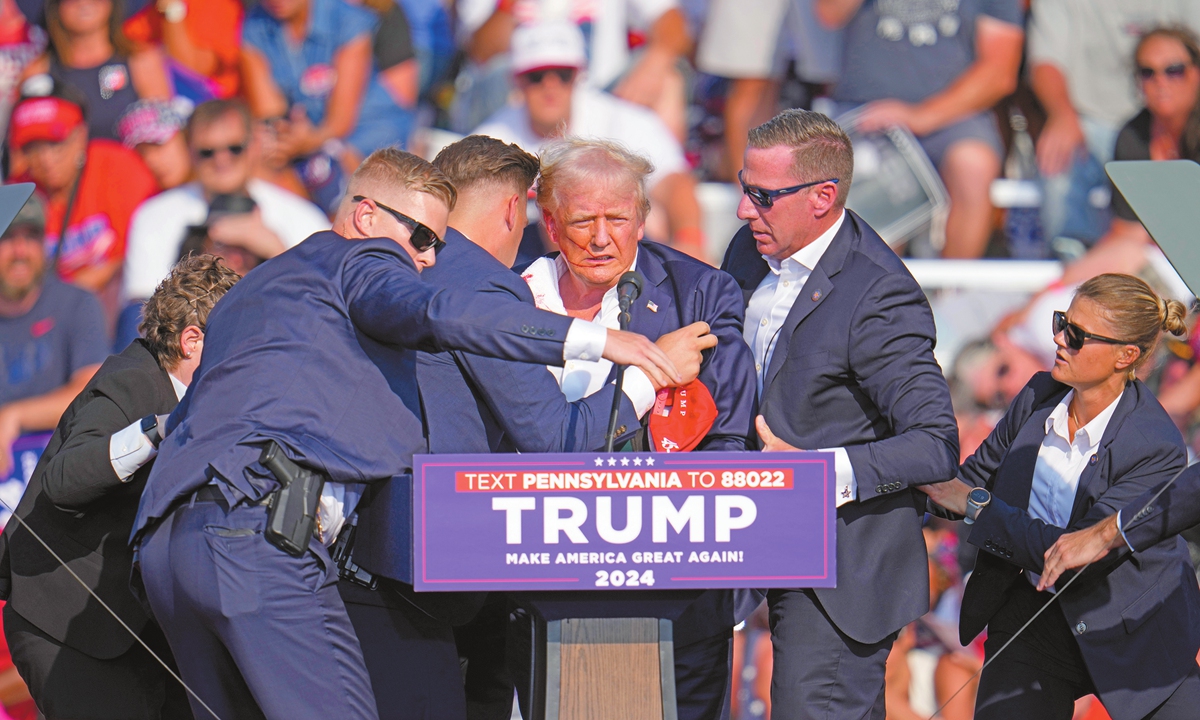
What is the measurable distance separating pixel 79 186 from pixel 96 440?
11.0ft

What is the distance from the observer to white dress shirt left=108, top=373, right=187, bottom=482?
3.05 m

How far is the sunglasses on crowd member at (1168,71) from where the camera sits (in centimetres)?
551

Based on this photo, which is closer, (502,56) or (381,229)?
(381,229)

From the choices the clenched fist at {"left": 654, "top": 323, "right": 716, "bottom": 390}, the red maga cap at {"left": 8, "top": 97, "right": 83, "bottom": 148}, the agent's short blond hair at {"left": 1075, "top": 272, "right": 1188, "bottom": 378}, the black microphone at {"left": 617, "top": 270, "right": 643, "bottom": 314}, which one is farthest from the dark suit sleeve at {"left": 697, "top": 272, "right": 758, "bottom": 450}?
the red maga cap at {"left": 8, "top": 97, "right": 83, "bottom": 148}

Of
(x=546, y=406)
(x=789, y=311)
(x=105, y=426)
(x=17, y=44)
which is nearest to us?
(x=546, y=406)

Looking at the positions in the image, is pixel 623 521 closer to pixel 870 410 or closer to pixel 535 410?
pixel 535 410

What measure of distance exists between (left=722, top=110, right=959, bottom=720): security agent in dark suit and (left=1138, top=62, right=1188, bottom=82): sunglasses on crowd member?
3.18m

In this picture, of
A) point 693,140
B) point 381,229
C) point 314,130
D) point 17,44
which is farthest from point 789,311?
point 17,44

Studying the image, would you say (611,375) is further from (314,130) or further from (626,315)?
(314,130)

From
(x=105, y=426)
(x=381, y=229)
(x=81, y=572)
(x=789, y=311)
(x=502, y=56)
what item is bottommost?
(x=81, y=572)

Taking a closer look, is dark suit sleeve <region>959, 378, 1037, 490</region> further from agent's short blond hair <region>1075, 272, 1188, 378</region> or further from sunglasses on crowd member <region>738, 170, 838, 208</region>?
sunglasses on crowd member <region>738, 170, 838, 208</region>

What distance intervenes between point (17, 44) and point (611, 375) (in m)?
4.66

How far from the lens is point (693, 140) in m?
5.87

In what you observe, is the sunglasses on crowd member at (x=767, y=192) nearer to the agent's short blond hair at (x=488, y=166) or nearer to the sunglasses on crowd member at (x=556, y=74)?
the agent's short blond hair at (x=488, y=166)
